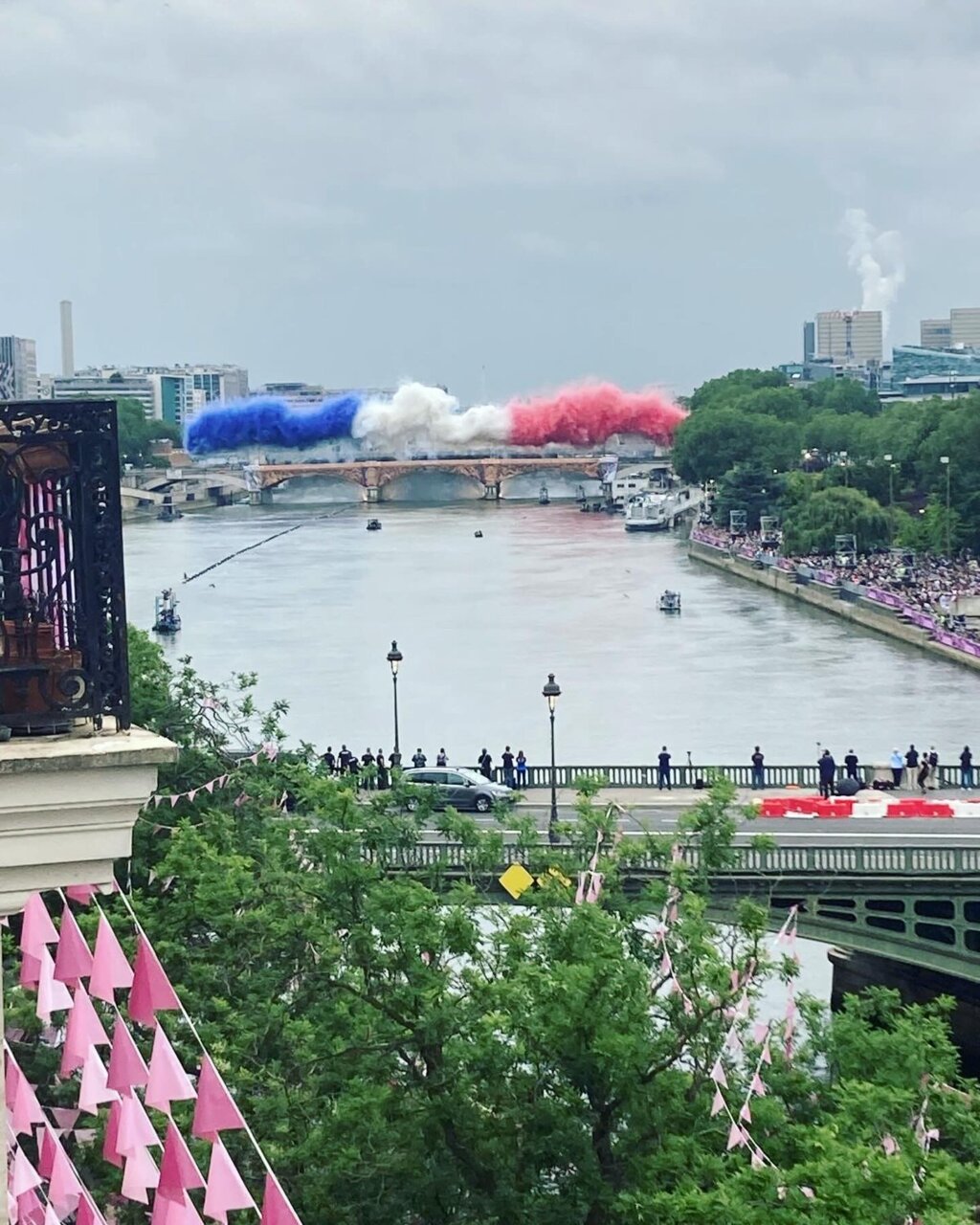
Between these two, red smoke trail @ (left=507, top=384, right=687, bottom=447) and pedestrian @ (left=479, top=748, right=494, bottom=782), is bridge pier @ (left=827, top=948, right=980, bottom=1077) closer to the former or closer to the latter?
pedestrian @ (left=479, top=748, right=494, bottom=782)

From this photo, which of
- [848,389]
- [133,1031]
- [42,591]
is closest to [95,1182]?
[133,1031]

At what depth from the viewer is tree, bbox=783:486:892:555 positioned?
85500mm

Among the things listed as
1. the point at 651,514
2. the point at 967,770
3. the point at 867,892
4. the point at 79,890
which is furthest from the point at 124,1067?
the point at 651,514

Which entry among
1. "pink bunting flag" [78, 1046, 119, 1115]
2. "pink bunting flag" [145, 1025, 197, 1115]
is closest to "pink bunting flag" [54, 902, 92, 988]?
"pink bunting flag" [145, 1025, 197, 1115]

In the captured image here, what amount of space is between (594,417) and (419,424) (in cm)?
1233

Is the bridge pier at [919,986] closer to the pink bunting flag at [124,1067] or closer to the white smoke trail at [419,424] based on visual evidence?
the pink bunting flag at [124,1067]

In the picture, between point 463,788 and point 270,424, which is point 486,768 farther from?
point 270,424

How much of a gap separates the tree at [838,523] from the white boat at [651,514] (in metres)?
28.8

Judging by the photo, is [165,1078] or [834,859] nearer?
[165,1078]

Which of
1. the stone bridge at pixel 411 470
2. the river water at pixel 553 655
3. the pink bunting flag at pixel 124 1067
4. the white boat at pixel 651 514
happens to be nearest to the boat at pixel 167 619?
the river water at pixel 553 655

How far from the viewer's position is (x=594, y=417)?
520ft

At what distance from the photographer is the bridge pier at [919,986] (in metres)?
25.3

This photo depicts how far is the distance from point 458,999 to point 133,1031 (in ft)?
9.55

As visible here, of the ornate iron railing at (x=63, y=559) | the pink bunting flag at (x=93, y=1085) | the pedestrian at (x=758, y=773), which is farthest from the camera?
the pedestrian at (x=758, y=773)
